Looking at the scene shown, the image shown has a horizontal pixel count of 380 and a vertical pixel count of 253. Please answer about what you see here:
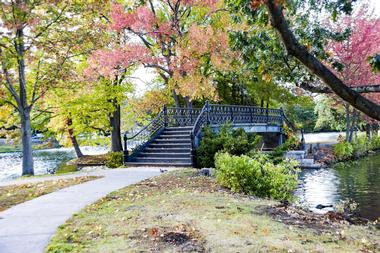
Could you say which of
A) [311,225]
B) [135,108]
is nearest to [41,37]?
[135,108]

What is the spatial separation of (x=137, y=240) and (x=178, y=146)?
12337 mm

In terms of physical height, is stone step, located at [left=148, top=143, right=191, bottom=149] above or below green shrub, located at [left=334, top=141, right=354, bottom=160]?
above

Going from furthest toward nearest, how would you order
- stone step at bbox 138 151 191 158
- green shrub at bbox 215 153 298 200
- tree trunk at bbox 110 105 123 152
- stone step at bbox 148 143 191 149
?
1. tree trunk at bbox 110 105 123 152
2. stone step at bbox 148 143 191 149
3. stone step at bbox 138 151 191 158
4. green shrub at bbox 215 153 298 200

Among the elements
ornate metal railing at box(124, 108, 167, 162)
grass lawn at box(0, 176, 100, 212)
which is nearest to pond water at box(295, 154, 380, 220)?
grass lawn at box(0, 176, 100, 212)

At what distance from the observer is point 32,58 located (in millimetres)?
16844

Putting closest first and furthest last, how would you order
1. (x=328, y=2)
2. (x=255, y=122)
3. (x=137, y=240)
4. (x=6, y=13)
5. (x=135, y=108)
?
(x=137, y=240) → (x=328, y=2) → (x=6, y=13) → (x=255, y=122) → (x=135, y=108)

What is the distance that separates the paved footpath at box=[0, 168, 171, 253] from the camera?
550cm

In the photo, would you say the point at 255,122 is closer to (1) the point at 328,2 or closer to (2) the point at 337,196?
(2) the point at 337,196

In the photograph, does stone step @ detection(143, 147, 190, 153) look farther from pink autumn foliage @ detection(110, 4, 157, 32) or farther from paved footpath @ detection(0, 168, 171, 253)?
pink autumn foliage @ detection(110, 4, 157, 32)

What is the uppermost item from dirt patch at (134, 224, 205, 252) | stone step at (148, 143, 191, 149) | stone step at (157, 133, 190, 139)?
Answer: stone step at (157, 133, 190, 139)

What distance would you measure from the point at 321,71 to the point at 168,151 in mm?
13413

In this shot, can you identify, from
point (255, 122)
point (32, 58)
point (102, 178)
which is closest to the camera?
point (102, 178)

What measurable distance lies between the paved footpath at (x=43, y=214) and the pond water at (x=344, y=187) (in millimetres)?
6022

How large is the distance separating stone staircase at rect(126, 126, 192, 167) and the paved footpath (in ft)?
13.9
